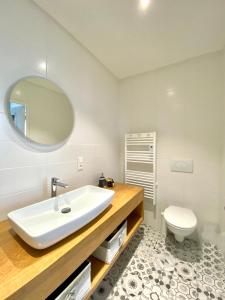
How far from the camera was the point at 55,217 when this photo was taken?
103cm

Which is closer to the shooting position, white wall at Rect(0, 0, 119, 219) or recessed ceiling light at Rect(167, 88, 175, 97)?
white wall at Rect(0, 0, 119, 219)

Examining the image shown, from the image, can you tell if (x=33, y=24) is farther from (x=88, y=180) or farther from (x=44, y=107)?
(x=88, y=180)

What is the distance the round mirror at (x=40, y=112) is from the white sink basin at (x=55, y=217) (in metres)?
0.49

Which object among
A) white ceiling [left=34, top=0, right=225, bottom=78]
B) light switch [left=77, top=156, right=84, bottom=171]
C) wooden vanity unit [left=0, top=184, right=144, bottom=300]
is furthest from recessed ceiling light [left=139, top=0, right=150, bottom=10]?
wooden vanity unit [left=0, top=184, right=144, bottom=300]

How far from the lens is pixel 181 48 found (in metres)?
1.65

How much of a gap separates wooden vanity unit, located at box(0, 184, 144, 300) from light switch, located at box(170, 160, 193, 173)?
3.99 ft

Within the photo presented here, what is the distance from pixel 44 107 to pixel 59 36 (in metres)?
0.72

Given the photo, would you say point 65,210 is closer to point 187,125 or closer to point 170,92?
point 187,125

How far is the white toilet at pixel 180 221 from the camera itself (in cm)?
148

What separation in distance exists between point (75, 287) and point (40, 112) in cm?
129

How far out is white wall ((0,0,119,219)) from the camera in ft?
3.32

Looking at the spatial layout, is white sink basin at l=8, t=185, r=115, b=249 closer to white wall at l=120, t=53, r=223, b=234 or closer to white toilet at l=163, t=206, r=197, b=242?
white toilet at l=163, t=206, r=197, b=242

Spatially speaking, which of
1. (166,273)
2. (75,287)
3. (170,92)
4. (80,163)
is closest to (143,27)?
(170,92)

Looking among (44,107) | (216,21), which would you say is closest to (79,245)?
(44,107)
